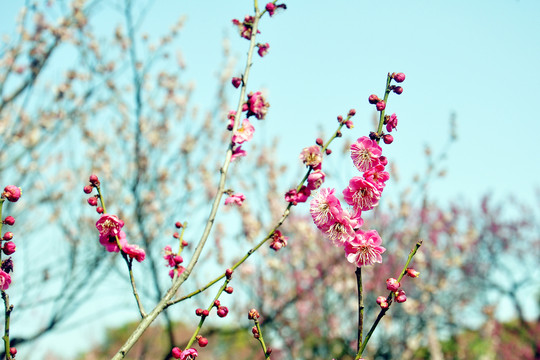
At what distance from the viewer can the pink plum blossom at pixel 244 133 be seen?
1793 millimetres

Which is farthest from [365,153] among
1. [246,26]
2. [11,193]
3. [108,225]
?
[11,193]

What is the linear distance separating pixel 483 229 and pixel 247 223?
13994mm

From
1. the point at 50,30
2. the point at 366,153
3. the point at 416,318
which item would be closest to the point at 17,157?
the point at 50,30

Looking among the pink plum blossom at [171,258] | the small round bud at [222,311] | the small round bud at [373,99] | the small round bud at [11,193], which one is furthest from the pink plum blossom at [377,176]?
the small round bud at [11,193]

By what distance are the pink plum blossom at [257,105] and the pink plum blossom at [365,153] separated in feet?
1.61

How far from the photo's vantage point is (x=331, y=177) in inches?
228

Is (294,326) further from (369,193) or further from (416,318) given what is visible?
(369,193)

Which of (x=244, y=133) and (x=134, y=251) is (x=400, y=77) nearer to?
(x=244, y=133)

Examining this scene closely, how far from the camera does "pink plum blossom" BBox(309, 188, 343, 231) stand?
5.09 ft

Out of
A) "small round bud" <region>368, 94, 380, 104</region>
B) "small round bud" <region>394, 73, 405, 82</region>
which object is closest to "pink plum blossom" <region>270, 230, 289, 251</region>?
"small round bud" <region>368, 94, 380, 104</region>

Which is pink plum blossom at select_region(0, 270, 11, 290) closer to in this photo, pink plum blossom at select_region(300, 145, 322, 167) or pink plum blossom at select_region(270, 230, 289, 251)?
pink plum blossom at select_region(270, 230, 289, 251)

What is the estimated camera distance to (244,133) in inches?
71.9

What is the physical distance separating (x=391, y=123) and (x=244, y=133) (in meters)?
0.63

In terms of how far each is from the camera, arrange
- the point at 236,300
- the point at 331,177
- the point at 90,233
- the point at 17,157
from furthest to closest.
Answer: the point at 236,300 < the point at 331,177 < the point at 90,233 < the point at 17,157
